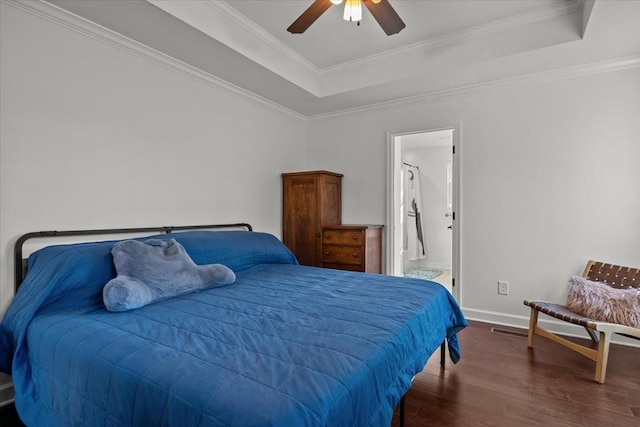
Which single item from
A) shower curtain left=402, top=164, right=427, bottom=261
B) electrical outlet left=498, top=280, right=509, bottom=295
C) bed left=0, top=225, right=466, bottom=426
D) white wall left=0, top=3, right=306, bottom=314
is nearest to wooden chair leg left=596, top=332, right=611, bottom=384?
bed left=0, top=225, right=466, bottom=426

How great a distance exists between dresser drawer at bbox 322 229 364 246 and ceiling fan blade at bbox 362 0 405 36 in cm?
207

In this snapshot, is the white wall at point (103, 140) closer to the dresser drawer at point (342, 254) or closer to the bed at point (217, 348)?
the bed at point (217, 348)

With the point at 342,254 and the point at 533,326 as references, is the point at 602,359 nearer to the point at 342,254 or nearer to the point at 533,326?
the point at 533,326

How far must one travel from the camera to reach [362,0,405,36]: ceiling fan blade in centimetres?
197

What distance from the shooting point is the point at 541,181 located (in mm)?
3211

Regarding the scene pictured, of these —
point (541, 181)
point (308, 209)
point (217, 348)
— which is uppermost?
point (541, 181)

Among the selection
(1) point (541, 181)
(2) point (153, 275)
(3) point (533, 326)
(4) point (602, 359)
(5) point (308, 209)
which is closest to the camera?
(2) point (153, 275)

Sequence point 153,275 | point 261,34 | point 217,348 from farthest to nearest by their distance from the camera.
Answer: point 261,34, point 153,275, point 217,348

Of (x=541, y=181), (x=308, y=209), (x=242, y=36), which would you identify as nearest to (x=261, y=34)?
(x=242, y=36)

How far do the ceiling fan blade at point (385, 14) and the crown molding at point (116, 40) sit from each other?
1813mm

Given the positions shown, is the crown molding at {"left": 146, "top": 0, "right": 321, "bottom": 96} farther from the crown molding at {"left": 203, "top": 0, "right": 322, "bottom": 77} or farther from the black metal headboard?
the black metal headboard

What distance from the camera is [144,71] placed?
2.70 meters

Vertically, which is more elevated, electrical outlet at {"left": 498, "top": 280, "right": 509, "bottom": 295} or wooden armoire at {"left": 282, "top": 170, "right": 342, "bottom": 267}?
wooden armoire at {"left": 282, "top": 170, "right": 342, "bottom": 267}

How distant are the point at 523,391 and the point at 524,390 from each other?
18mm
